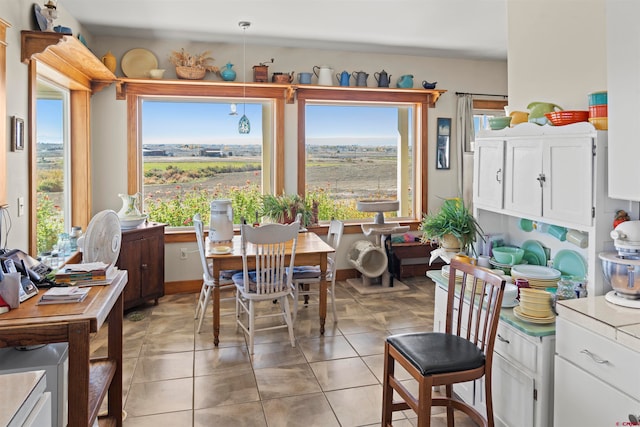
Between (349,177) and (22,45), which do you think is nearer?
(22,45)

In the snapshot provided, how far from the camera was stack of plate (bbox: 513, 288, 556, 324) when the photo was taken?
6.95ft

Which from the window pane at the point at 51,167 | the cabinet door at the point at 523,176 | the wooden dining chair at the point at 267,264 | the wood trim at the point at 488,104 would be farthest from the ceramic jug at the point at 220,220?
the wood trim at the point at 488,104

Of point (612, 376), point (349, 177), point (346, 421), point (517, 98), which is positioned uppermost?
point (517, 98)

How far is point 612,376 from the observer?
171 centimetres

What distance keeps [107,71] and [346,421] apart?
377cm

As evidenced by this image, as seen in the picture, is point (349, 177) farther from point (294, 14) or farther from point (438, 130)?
point (294, 14)

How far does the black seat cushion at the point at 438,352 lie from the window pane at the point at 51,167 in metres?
2.93

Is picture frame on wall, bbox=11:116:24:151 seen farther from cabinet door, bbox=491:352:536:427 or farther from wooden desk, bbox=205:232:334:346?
cabinet door, bbox=491:352:536:427

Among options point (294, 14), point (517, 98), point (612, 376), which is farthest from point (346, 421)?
point (294, 14)

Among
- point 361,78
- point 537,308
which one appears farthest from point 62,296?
point 361,78

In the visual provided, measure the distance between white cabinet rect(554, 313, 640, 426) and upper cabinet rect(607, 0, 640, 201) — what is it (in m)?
0.65

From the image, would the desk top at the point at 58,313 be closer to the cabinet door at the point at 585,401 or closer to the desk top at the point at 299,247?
the desk top at the point at 299,247

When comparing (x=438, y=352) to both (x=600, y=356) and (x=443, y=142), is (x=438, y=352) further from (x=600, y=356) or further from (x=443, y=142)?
(x=443, y=142)

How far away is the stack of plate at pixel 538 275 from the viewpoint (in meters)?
2.45
